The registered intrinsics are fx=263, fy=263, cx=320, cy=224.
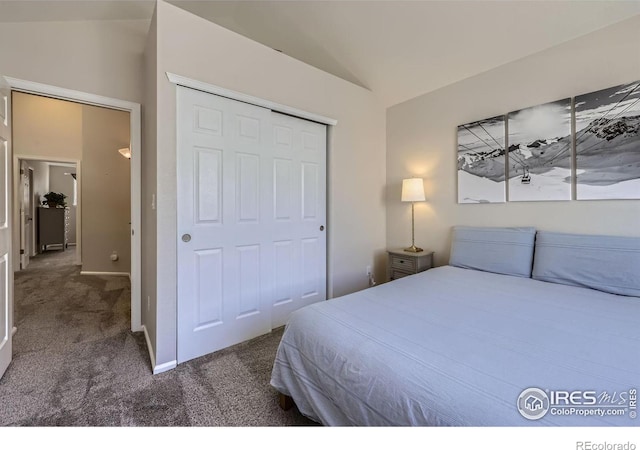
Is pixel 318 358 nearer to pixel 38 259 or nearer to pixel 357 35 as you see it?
pixel 357 35

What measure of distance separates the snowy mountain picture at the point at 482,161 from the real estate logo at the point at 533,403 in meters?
2.02

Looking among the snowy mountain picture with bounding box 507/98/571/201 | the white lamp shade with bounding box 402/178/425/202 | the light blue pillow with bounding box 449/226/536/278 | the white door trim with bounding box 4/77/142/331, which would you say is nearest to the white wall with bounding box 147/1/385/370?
the white lamp shade with bounding box 402/178/425/202

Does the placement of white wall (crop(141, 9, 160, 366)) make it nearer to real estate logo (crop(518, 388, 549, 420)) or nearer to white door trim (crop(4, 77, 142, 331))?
white door trim (crop(4, 77, 142, 331))

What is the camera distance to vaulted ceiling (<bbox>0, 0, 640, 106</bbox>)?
1.91m

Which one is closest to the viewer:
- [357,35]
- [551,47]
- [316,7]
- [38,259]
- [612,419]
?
[612,419]

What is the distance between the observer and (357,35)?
255 cm

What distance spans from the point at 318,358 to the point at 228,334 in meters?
1.26

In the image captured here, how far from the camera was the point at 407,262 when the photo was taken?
276cm

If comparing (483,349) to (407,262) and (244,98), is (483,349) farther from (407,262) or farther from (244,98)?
(244,98)

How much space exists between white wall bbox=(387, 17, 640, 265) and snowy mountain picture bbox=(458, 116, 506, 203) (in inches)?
3.1

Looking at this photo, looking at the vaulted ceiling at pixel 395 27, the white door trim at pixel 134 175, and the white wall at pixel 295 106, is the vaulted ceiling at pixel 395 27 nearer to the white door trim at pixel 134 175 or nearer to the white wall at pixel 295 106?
the white wall at pixel 295 106

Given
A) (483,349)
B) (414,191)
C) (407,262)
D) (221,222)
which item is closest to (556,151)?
(414,191)
